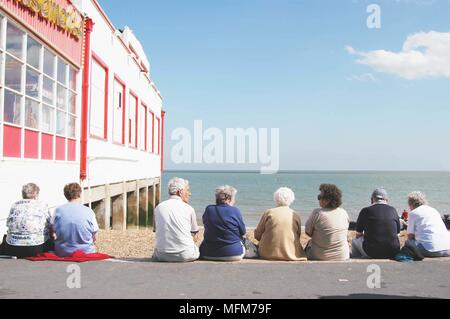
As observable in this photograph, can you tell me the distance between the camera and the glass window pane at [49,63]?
11.2 metres

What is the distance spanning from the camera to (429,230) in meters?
8.41

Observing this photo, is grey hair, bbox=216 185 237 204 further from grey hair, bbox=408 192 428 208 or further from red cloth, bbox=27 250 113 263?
grey hair, bbox=408 192 428 208

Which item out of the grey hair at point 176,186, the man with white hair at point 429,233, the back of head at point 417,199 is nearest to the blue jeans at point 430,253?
the man with white hair at point 429,233

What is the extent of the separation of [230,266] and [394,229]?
2.59m

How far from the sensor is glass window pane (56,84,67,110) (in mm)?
12148

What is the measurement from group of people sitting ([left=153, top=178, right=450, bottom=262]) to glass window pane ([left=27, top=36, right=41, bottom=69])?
13.8 ft

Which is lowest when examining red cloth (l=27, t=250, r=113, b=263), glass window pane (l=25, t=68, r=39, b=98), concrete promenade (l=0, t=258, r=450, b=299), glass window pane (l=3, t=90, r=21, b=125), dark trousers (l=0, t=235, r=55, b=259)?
concrete promenade (l=0, t=258, r=450, b=299)

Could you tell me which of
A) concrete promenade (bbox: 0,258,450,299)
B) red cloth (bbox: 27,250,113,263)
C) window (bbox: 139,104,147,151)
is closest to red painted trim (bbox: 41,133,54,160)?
red cloth (bbox: 27,250,113,263)

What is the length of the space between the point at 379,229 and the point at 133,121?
1585 centimetres

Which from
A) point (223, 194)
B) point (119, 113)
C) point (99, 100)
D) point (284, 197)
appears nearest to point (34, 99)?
point (223, 194)

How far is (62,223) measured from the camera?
793cm

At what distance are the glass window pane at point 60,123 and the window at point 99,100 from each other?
2726mm

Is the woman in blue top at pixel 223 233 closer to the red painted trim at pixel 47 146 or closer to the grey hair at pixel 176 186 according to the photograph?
the grey hair at pixel 176 186

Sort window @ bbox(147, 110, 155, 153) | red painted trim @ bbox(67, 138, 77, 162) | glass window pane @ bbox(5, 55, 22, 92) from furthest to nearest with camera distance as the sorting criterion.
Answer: window @ bbox(147, 110, 155, 153)
red painted trim @ bbox(67, 138, 77, 162)
glass window pane @ bbox(5, 55, 22, 92)
